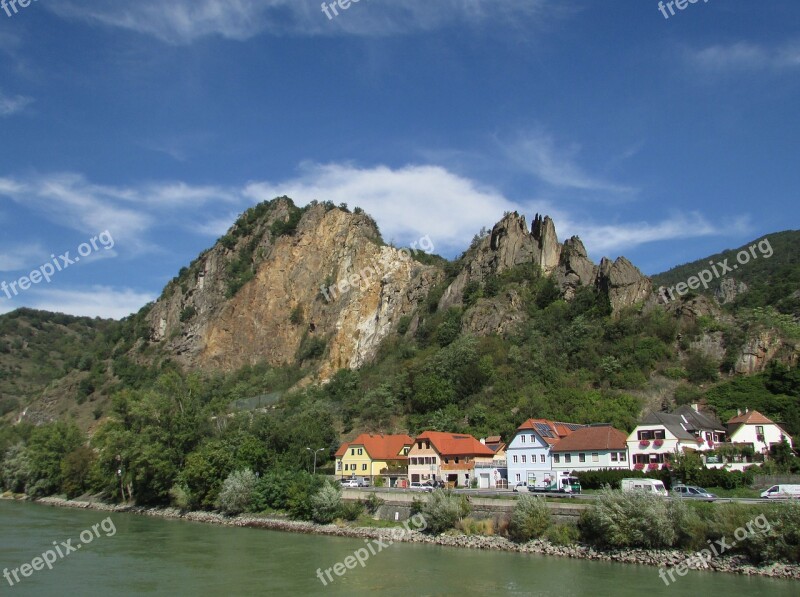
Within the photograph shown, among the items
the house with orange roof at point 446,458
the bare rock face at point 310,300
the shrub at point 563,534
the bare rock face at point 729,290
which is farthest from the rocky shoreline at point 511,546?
A: the bare rock face at point 729,290

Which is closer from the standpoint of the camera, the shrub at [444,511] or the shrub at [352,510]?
the shrub at [444,511]

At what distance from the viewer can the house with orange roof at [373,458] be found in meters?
65.9

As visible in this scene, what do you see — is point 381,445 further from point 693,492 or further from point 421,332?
point 693,492

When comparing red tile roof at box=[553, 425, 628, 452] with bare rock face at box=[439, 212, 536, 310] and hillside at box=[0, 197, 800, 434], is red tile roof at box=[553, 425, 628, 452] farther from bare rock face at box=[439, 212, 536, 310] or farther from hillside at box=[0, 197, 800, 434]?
bare rock face at box=[439, 212, 536, 310]

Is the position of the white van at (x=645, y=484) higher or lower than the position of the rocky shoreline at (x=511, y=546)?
higher

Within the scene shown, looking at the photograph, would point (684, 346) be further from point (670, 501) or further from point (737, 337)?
point (670, 501)

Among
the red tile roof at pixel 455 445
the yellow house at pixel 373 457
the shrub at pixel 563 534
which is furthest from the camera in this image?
the yellow house at pixel 373 457

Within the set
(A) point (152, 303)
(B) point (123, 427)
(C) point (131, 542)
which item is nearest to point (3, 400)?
(A) point (152, 303)

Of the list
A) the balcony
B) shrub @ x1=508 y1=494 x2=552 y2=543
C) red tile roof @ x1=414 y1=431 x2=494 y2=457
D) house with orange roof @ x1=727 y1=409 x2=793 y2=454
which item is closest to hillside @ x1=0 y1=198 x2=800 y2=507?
house with orange roof @ x1=727 y1=409 x2=793 y2=454

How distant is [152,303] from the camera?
162000 millimetres

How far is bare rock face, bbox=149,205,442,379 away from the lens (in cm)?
11162

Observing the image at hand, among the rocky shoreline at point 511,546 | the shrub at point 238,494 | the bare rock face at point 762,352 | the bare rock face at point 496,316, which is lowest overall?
the rocky shoreline at point 511,546

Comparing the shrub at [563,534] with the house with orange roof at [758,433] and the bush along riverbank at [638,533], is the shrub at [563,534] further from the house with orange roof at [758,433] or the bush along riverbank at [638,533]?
the house with orange roof at [758,433]

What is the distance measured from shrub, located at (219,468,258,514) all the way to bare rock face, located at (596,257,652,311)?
4947 cm
